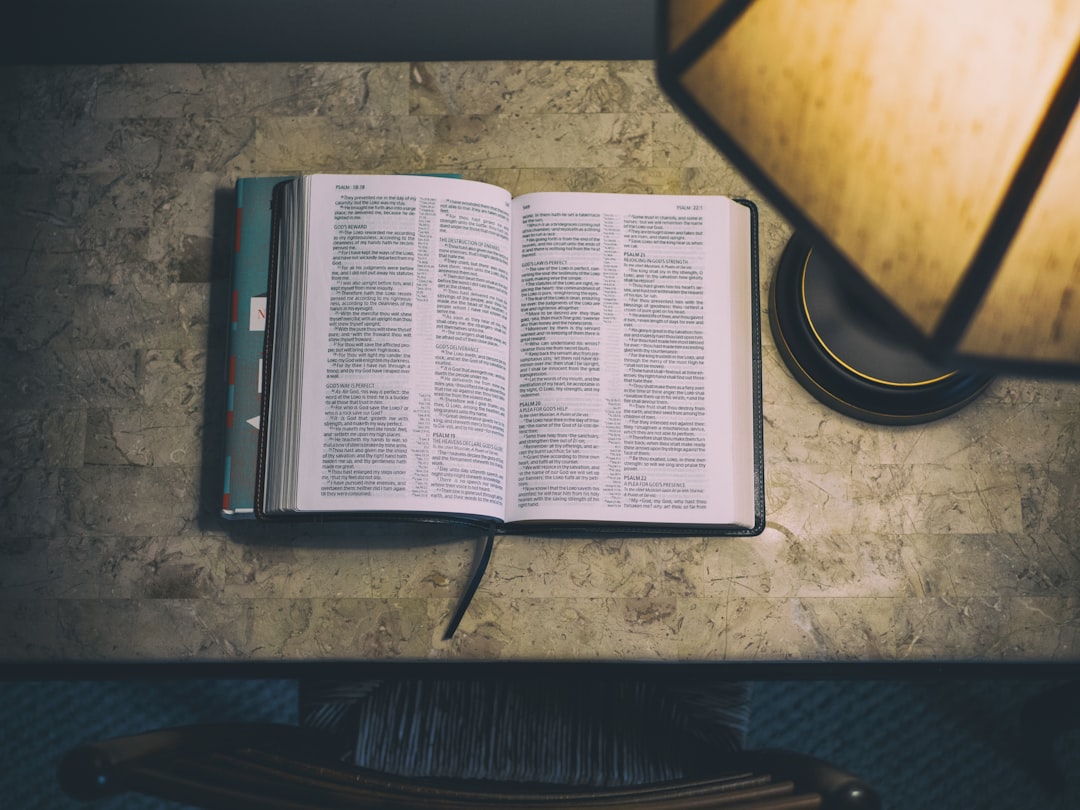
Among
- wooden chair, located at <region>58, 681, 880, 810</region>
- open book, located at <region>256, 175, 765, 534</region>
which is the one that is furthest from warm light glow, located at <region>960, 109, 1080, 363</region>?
open book, located at <region>256, 175, 765, 534</region>

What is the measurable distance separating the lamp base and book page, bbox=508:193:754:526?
46mm

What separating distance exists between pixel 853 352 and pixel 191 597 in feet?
2.13

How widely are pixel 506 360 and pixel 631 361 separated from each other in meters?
0.12

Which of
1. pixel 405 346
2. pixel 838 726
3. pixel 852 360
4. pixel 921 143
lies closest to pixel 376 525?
pixel 405 346

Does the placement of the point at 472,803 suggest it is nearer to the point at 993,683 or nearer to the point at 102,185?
the point at 102,185

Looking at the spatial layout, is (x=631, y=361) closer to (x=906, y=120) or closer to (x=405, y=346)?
(x=405, y=346)

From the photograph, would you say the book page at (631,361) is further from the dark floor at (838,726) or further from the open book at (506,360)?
the dark floor at (838,726)

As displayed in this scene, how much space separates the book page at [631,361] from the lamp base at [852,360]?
0.05 meters

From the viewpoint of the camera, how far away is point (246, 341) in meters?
0.73

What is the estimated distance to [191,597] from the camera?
0.71 meters

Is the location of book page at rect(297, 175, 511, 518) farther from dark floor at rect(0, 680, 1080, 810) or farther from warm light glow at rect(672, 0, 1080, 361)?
dark floor at rect(0, 680, 1080, 810)

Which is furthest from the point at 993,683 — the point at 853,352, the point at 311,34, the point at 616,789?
the point at 311,34

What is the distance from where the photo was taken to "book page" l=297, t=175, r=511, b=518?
67cm

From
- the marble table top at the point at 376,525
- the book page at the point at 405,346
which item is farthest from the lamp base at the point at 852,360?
the book page at the point at 405,346
